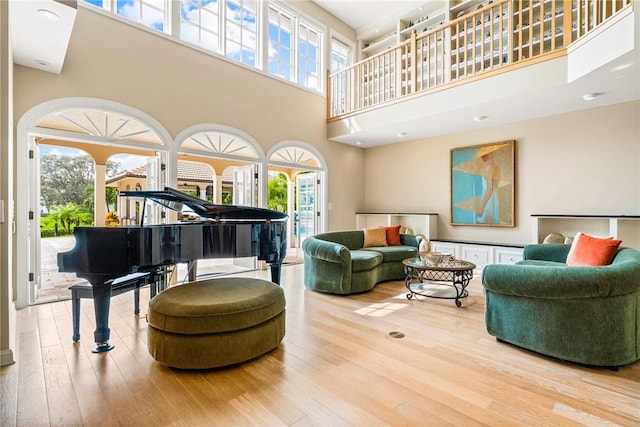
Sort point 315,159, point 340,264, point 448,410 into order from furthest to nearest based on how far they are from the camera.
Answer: point 315,159, point 340,264, point 448,410

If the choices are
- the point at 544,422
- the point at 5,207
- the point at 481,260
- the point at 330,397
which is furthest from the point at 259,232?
the point at 481,260

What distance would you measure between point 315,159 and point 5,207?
16.6 ft

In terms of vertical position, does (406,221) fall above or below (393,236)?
above

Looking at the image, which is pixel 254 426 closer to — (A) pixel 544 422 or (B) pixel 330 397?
(B) pixel 330 397

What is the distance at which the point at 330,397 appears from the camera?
1.86m

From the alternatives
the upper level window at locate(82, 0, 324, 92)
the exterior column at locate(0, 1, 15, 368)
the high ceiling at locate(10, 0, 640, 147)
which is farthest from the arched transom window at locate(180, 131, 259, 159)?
the exterior column at locate(0, 1, 15, 368)

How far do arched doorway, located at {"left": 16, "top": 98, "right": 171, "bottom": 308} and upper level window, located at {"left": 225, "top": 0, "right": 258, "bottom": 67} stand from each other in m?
2.00

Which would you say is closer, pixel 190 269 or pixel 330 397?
pixel 330 397

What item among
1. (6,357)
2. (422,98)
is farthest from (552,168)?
(6,357)

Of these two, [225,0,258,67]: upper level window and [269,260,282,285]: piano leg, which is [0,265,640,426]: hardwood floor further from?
[225,0,258,67]: upper level window

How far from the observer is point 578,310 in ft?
7.11

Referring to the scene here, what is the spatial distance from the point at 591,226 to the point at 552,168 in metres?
1.05

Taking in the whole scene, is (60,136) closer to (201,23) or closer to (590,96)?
(201,23)

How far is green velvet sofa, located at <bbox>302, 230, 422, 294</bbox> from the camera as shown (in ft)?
13.1
